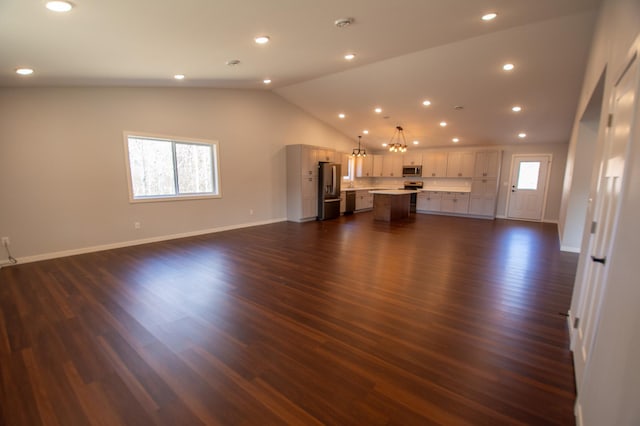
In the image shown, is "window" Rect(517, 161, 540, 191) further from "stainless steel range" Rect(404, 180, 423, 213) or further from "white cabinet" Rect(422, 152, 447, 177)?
"stainless steel range" Rect(404, 180, 423, 213)

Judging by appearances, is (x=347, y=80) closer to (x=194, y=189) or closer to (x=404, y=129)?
(x=404, y=129)

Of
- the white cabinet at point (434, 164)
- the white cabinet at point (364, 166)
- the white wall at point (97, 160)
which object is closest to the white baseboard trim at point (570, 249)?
the white cabinet at point (434, 164)

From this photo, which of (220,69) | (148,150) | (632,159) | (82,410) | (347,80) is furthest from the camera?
(347,80)

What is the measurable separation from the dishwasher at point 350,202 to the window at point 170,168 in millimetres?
4533

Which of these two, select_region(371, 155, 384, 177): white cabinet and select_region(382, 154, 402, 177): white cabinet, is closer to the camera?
select_region(382, 154, 402, 177): white cabinet

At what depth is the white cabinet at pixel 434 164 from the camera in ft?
32.8

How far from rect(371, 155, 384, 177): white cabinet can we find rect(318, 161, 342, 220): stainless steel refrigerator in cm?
320

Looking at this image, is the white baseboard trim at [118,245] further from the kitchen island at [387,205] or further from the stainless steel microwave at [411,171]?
the stainless steel microwave at [411,171]

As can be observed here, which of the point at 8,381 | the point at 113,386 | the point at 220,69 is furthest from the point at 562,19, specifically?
the point at 8,381

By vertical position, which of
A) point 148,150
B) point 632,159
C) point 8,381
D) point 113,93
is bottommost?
point 8,381

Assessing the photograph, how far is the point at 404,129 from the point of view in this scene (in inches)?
345

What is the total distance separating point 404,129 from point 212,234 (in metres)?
6.52

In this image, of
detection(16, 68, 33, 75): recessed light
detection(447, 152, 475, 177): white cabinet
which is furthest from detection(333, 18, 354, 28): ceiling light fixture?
detection(447, 152, 475, 177): white cabinet

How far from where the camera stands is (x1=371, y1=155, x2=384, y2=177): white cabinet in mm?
11283
